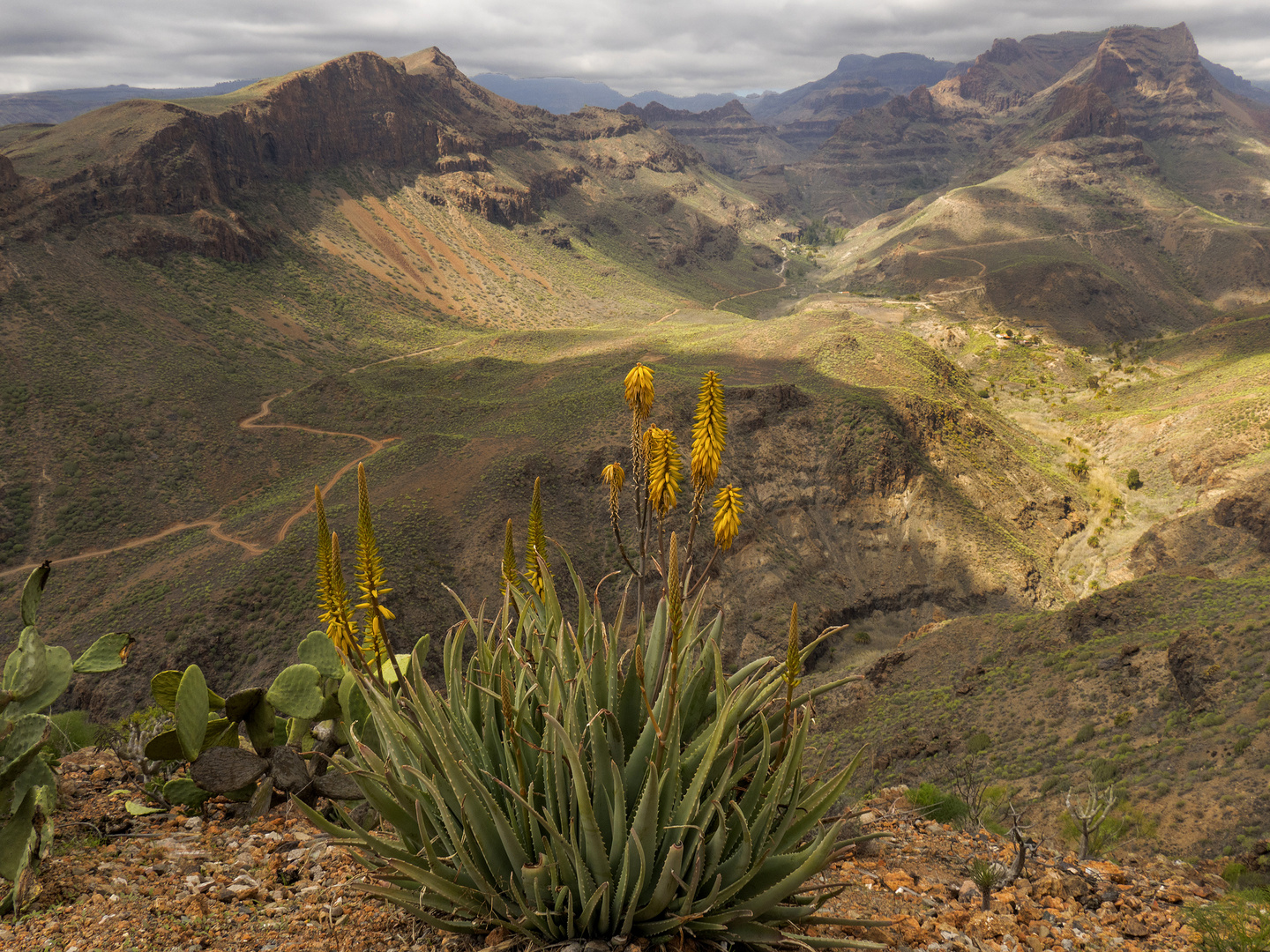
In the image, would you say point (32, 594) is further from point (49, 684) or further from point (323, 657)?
point (323, 657)

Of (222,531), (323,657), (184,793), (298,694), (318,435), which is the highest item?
(323,657)

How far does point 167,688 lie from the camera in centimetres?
651

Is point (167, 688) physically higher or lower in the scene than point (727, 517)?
lower

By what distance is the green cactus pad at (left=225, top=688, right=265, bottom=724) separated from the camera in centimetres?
657

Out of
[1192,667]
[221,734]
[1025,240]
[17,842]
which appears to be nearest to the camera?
[17,842]

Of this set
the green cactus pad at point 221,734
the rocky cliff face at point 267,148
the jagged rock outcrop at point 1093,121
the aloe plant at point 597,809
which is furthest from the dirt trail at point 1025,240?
the aloe plant at point 597,809

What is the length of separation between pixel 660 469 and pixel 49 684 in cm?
545

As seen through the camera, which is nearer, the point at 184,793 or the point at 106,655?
the point at 184,793

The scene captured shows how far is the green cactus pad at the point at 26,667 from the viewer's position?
5074 millimetres

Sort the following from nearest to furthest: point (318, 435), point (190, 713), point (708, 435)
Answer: point (190, 713), point (708, 435), point (318, 435)

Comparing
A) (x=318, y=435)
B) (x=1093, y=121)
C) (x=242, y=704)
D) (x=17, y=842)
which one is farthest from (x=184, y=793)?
(x=1093, y=121)

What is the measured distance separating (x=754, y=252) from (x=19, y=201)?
144289mm

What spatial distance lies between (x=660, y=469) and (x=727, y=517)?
1.00 m

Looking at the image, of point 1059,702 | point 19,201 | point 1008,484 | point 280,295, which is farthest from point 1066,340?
point 19,201
